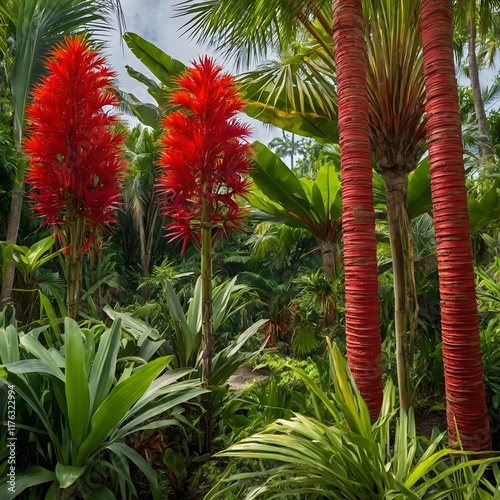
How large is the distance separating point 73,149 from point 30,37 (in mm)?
5170

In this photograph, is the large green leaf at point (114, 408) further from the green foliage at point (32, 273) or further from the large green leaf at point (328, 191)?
the large green leaf at point (328, 191)

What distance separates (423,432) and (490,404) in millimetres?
653

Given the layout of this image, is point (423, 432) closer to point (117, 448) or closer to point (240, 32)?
point (117, 448)

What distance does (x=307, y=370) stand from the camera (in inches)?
129

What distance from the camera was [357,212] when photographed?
7.80 ft

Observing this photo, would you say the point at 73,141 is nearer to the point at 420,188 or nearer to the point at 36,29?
the point at 420,188

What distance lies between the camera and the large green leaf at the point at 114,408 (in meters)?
1.90

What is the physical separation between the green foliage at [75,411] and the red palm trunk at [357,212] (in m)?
1.01

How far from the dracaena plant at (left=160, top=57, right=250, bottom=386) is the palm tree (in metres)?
4.00

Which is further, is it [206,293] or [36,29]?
[36,29]

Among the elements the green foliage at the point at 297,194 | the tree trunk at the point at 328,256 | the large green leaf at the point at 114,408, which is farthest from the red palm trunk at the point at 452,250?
the tree trunk at the point at 328,256

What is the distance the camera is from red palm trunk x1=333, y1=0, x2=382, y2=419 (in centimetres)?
230

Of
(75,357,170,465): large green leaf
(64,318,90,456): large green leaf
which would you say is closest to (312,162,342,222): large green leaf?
(75,357,170,465): large green leaf

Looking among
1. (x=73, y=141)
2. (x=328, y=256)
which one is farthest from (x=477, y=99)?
(x=73, y=141)
